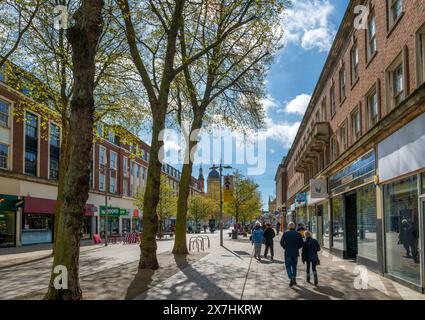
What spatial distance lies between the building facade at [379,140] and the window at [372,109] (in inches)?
1.5

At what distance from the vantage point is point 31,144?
116ft

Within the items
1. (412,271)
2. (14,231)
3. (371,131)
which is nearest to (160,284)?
(412,271)

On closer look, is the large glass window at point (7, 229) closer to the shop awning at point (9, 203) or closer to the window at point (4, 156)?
the shop awning at point (9, 203)

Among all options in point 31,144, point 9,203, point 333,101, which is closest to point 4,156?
point 9,203

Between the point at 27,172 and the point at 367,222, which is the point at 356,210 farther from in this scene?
the point at 27,172

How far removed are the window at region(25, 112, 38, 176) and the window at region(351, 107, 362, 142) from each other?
24659 millimetres

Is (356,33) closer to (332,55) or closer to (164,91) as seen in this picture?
(332,55)

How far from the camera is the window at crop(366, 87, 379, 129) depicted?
55.0 feet

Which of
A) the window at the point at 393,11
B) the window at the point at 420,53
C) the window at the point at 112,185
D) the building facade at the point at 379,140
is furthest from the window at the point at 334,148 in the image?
the window at the point at 112,185

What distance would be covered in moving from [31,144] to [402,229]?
30.2 m

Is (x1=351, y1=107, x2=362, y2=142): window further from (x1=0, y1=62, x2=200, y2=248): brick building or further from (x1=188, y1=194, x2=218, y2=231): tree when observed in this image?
(x1=188, y1=194, x2=218, y2=231): tree

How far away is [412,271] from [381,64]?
7.11m

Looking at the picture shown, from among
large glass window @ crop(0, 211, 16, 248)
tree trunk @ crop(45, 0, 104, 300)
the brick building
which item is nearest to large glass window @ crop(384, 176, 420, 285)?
tree trunk @ crop(45, 0, 104, 300)

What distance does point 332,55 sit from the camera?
24.3 metres
